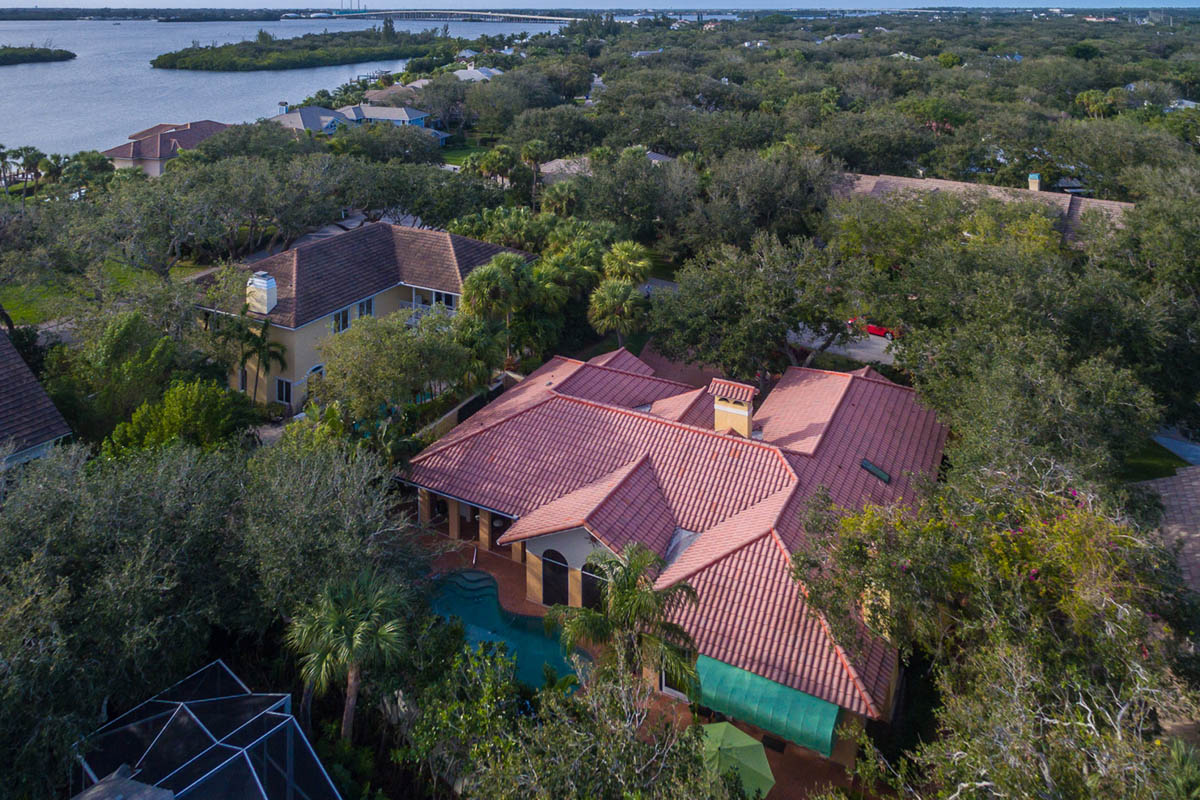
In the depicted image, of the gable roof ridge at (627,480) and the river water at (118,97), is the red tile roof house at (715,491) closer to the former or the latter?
the gable roof ridge at (627,480)

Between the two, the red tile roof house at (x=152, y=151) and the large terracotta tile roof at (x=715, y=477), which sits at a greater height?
the red tile roof house at (x=152, y=151)

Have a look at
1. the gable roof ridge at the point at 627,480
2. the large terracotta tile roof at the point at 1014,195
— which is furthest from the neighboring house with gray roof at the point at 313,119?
the gable roof ridge at the point at 627,480

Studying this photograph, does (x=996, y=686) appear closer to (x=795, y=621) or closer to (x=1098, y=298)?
(x=795, y=621)

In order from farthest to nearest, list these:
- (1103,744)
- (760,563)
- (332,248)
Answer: (332,248)
(760,563)
(1103,744)

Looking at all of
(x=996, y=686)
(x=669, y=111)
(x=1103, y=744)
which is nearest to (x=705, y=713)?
(x=996, y=686)

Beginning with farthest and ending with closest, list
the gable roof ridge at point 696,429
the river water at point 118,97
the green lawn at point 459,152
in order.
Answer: the river water at point 118,97 → the green lawn at point 459,152 → the gable roof ridge at point 696,429

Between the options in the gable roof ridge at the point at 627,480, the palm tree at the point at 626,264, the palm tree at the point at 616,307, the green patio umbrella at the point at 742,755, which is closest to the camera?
the green patio umbrella at the point at 742,755
